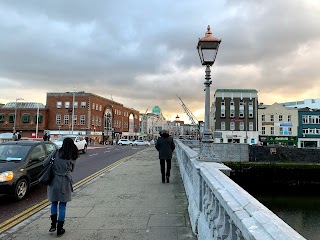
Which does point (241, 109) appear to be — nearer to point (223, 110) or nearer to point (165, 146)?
point (223, 110)

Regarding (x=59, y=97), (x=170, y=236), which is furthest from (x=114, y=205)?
(x=59, y=97)

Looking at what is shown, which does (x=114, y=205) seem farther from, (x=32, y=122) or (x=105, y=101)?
(x=105, y=101)

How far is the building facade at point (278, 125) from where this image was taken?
232ft

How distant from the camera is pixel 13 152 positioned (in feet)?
29.9

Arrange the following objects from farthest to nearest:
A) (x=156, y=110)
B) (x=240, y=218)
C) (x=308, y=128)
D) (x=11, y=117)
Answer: (x=156, y=110), (x=11, y=117), (x=308, y=128), (x=240, y=218)

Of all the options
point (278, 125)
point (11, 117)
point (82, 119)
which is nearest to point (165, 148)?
point (82, 119)

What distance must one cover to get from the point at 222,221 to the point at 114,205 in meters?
5.17

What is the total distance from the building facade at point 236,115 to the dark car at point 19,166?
64994mm

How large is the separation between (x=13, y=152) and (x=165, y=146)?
4689mm

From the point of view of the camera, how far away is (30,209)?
7410 mm

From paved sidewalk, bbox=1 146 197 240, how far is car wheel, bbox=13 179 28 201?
1330 mm

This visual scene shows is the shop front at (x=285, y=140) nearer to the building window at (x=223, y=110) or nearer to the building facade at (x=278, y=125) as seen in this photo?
the building facade at (x=278, y=125)

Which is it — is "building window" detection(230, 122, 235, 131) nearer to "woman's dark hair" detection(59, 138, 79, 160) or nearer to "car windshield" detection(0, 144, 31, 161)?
"car windshield" detection(0, 144, 31, 161)

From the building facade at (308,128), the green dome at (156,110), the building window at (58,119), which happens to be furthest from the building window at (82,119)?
the green dome at (156,110)
